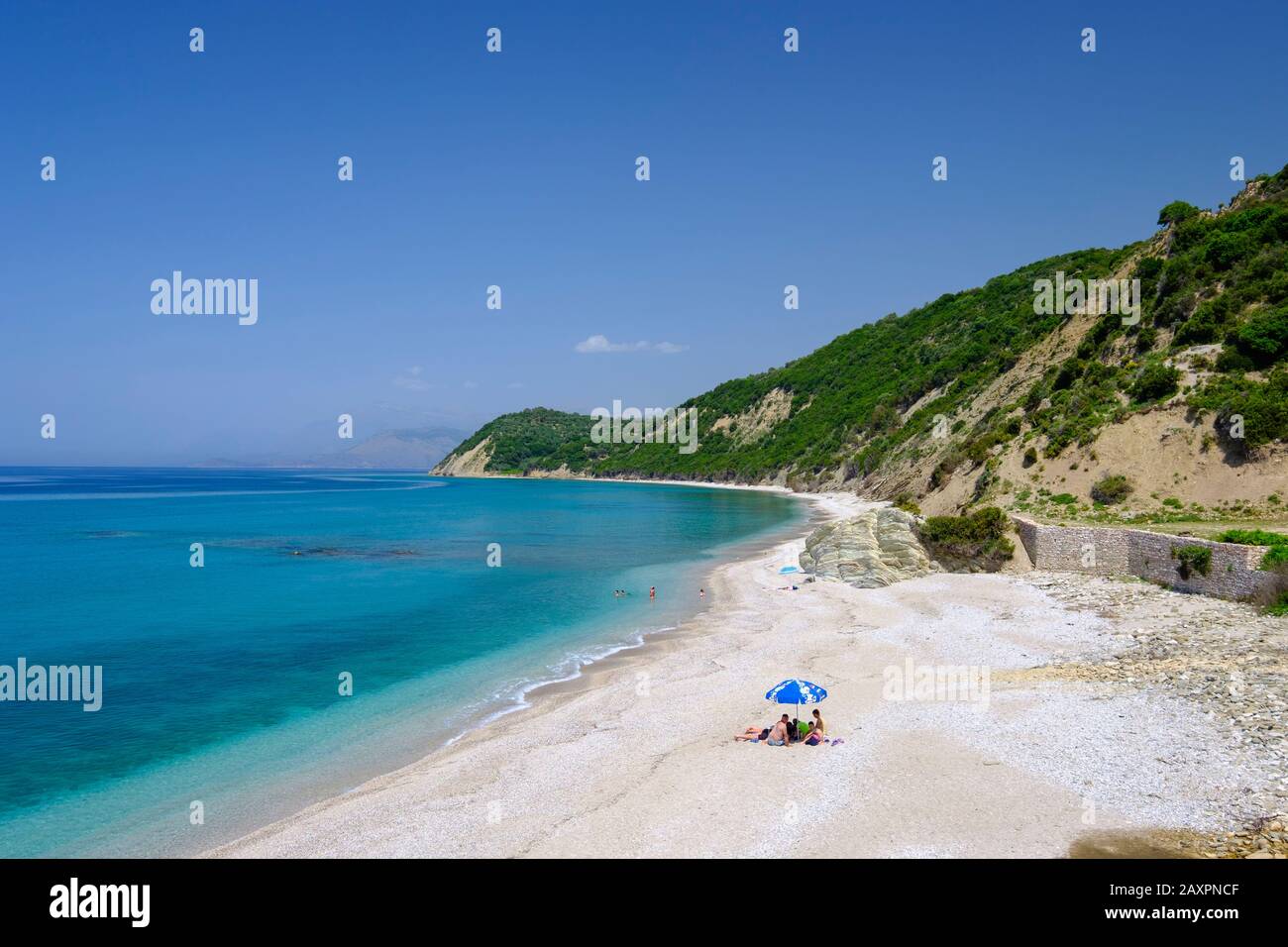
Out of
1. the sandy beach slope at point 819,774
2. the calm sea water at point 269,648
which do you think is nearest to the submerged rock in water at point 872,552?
the calm sea water at point 269,648

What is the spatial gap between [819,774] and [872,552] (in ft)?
81.7

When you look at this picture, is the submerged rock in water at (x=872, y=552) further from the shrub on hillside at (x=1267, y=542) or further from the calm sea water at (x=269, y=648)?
the shrub on hillside at (x=1267, y=542)

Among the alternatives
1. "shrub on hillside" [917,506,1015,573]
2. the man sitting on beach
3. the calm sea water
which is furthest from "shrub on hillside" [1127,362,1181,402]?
the man sitting on beach

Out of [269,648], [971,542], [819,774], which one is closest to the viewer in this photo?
[819,774]

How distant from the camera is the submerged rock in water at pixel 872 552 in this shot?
37.8 meters

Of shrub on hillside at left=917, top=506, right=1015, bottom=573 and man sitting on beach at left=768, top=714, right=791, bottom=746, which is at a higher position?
shrub on hillside at left=917, top=506, right=1015, bottom=573

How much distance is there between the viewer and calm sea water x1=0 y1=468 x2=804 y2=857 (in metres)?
17.0

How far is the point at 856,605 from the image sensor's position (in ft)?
108

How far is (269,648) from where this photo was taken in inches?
1204

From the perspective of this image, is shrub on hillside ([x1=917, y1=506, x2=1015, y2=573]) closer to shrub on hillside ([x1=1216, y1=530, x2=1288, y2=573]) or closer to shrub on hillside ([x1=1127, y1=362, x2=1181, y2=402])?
shrub on hillside ([x1=1216, y1=530, x2=1288, y2=573])

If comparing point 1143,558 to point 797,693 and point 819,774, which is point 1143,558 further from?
point 819,774

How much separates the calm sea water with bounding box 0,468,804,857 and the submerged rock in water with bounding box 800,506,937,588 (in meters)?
7.49

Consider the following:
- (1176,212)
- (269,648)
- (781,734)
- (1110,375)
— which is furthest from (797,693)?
(1176,212)

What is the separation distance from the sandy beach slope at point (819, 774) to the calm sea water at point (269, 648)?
295 centimetres
